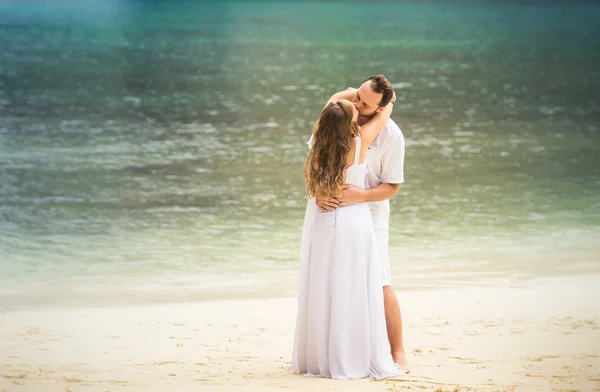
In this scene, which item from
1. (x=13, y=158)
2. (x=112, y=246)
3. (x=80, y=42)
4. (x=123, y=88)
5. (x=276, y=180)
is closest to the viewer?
(x=112, y=246)

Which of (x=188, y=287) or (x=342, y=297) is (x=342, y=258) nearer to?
(x=342, y=297)

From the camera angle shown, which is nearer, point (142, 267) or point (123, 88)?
point (142, 267)

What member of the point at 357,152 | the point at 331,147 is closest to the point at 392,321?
the point at 357,152

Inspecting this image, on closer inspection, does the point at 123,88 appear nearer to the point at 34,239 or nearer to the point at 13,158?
the point at 13,158

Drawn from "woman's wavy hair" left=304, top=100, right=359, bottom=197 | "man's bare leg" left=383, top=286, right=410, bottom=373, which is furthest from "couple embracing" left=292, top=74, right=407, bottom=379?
"man's bare leg" left=383, top=286, right=410, bottom=373

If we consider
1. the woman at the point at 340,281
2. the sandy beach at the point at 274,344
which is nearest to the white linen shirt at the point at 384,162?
the woman at the point at 340,281

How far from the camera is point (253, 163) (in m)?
15.1

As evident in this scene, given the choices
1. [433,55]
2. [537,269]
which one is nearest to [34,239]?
[537,269]

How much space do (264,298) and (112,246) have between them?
2.73m

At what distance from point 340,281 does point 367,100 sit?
89cm

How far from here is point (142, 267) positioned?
9.08 meters

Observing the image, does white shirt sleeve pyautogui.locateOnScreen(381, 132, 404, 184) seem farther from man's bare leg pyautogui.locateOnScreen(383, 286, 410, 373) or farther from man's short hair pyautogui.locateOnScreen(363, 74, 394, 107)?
man's bare leg pyautogui.locateOnScreen(383, 286, 410, 373)

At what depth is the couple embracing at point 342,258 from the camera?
4895 millimetres

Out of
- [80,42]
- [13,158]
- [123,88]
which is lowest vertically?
[13,158]
